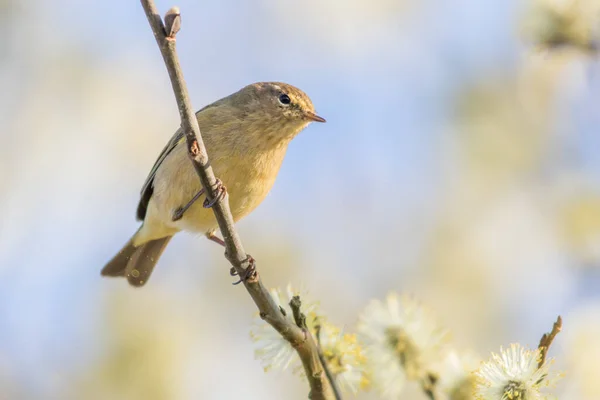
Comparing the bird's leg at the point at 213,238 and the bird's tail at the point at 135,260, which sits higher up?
the bird's leg at the point at 213,238

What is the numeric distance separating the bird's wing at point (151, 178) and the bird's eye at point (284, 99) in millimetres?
717

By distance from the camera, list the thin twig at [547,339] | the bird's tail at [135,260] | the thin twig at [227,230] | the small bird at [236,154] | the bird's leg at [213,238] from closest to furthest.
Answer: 1. the thin twig at [547,339]
2. the thin twig at [227,230]
3. the small bird at [236,154]
4. the bird's leg at [213,238]
5. the bird's tail at [135,260]

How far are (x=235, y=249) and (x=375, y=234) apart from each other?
434cm

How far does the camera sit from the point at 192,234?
16.3 feet

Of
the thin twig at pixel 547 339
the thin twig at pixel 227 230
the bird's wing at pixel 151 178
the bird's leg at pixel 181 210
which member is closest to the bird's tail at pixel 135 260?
the bird's wing at pixel 151 178

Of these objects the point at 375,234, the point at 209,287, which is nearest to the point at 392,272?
the point at 375,234

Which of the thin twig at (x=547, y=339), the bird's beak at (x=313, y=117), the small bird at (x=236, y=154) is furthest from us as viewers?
the bird's beak at (x=313, y=117)

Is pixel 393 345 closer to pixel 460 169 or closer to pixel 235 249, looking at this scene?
pixel 235 249

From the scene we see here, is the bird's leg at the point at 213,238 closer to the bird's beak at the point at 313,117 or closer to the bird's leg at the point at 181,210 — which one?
the bird's leg at the point at 181,210

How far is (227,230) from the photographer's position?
115 inches

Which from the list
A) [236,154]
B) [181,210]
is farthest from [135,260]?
[236,154]

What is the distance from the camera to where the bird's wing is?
4.85 meters

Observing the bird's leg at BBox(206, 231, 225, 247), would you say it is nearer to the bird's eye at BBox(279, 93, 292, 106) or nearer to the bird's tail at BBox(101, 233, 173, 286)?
the bird's tail at BBox(101, 233, 173, 286)

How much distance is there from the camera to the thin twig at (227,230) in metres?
2.43
